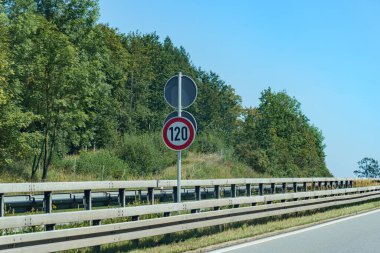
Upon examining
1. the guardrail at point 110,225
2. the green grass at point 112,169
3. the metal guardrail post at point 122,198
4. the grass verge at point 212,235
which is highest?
the green grass at point 112,169

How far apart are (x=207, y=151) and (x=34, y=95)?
31856mm

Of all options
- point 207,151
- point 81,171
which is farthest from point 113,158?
point 207,151

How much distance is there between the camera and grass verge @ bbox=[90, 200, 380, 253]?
9469 millimetres

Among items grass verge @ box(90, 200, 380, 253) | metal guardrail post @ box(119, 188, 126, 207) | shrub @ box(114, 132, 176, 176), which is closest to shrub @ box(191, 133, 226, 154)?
shrub @ box(114, 132, 176, 176)

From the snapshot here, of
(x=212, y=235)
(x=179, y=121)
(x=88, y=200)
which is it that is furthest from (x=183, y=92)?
(x=212, y=235)

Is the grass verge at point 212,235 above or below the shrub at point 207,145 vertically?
below

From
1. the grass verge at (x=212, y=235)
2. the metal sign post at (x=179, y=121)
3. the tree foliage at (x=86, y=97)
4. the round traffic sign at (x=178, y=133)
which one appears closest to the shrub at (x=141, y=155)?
the tree foliage at (x=86, y=97)

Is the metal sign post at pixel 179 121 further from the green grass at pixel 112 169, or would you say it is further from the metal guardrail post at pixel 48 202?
the green grass at pixel 112 169

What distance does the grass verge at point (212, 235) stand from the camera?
947 cm

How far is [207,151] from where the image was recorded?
67.4 metres

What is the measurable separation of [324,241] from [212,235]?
2.35 meters

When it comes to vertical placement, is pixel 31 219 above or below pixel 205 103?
below

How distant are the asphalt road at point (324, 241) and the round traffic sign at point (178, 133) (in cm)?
218

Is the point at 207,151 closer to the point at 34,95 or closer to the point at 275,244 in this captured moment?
the point at 34,95
